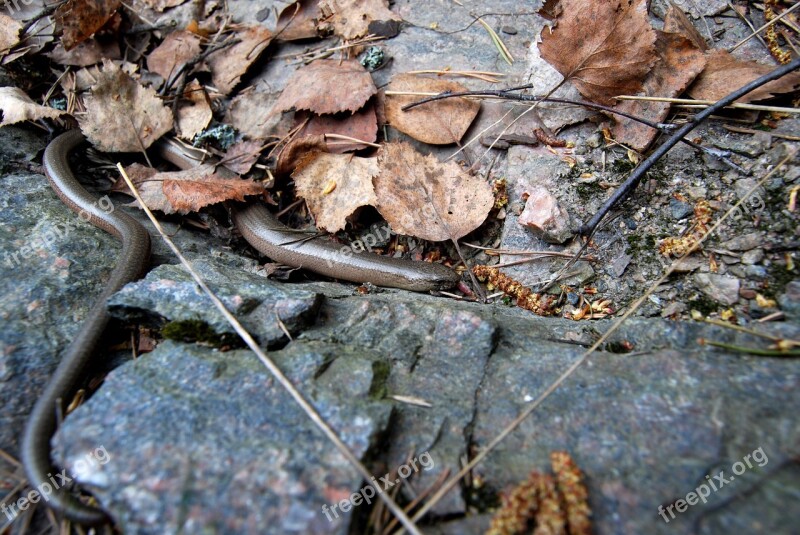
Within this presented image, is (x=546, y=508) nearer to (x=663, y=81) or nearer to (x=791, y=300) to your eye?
(x=791, y=300)

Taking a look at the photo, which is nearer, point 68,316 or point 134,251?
point 68,316

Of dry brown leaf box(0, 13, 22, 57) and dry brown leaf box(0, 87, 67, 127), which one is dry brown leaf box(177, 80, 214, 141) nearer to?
dry brown leaf box(0, 87, 67, 127)

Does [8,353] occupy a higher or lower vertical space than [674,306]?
higher

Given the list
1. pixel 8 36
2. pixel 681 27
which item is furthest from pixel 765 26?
pixel 8 36

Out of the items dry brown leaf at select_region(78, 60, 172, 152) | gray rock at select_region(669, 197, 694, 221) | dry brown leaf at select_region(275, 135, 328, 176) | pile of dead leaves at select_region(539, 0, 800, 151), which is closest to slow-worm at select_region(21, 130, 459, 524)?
dry brown leaf at select_region(78, 60, 172, 152)

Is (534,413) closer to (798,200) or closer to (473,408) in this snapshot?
(473,408)

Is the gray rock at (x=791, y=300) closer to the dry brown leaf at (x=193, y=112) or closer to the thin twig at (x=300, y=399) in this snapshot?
the thin twig at (x=300, y=399)

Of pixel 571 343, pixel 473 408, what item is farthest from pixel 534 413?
pixel 571 343
